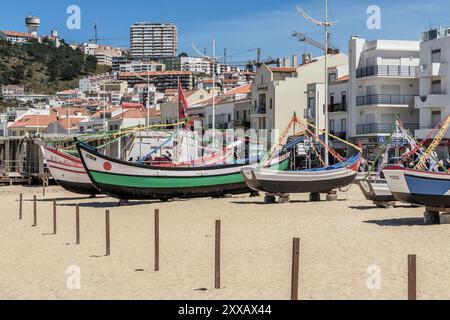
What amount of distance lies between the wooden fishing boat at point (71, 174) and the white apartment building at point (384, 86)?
26285mm

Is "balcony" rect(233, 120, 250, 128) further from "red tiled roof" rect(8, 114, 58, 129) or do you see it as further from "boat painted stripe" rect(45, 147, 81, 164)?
"red tiled roof" rect(8, 114, 58, 129)

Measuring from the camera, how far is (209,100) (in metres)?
93.5

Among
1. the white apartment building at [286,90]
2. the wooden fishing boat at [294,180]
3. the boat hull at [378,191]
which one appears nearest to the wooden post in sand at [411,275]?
the boat hull at [378,191]

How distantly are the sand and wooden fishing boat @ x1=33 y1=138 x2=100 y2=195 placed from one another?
9.69m

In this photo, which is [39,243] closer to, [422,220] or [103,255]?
[103,255]

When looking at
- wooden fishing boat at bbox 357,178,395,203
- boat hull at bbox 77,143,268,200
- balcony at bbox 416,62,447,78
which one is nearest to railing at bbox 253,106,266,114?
balcony at bbox 416,62,447,78

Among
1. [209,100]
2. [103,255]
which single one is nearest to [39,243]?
[103,255]

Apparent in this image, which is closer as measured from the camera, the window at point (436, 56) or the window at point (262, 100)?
the window at point (436, 56)

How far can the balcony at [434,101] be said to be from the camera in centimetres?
5603

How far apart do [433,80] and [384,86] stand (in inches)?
174

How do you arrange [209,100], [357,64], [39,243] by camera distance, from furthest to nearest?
[209,100] < [357,64] < [39,243]

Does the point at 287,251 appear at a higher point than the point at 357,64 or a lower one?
lower

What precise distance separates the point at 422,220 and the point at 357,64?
40.4 metres

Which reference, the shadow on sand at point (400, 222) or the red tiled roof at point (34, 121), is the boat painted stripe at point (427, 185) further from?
the red tiled roof at point (34, 121)
